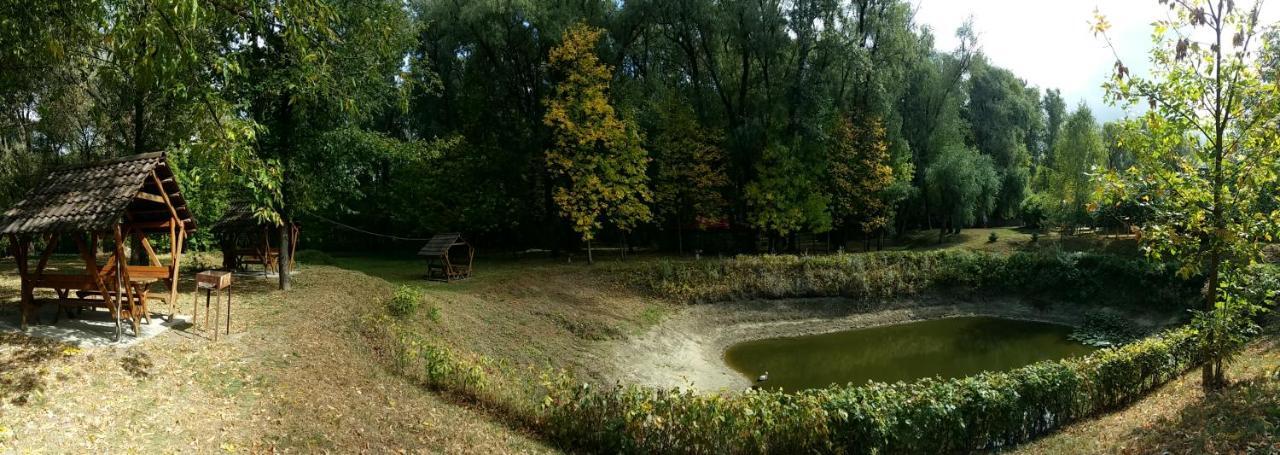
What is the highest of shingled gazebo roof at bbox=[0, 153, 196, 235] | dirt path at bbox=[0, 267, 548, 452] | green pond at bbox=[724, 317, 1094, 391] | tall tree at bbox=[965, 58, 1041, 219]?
tall tree at bbox=[965, 58, 1041, 219]

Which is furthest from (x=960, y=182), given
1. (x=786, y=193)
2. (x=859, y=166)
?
(x=786, y=193)

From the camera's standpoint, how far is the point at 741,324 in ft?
75.0

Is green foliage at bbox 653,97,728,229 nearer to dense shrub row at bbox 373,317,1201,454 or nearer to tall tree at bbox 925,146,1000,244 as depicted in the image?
tall tree at bbox 925,146,1000,244

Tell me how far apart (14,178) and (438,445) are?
832 inches

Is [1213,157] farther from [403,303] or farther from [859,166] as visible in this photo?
[859,166]

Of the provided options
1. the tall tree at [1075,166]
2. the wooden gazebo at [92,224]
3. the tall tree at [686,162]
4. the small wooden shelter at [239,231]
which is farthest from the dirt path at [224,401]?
the tall tree at [1075,166]

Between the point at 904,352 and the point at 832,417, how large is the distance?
12.9 metres

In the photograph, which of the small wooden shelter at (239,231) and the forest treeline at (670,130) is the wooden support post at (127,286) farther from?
the forest treeline at (670,130)

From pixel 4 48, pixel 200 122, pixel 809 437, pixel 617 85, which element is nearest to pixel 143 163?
pixel 4 48

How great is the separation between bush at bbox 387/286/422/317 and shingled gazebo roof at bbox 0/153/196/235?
5525 mm

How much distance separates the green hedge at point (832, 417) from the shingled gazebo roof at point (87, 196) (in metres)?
6.92

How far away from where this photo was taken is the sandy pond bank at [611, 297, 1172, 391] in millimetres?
17297

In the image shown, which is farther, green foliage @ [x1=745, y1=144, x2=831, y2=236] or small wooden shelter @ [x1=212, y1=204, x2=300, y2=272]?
green foliage @ [x1=745, y1=144, x2=831, y2=236]

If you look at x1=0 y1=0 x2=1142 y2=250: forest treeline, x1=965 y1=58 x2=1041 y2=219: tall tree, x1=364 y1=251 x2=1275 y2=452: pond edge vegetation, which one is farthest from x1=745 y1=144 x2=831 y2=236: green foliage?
x1=364 y1=251 x2=1275 y2=452: pond edge vegetation
